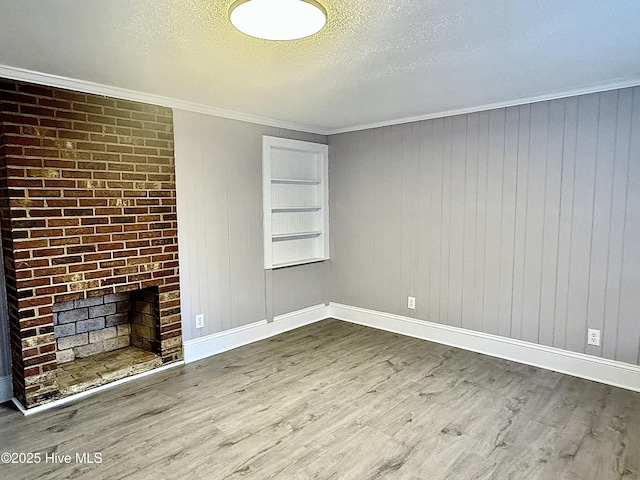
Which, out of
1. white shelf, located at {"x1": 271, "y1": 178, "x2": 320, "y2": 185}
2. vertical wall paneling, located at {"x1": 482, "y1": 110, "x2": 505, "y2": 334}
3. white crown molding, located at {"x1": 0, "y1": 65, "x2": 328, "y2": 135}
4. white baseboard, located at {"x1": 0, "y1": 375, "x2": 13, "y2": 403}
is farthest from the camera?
white shelf, located at {"x1": 271, "y1": 178, "x2": 320, "y2": 185}

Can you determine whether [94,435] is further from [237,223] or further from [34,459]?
[237,223]

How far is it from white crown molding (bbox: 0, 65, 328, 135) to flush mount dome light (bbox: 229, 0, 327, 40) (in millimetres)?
1758

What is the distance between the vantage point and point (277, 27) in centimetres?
178

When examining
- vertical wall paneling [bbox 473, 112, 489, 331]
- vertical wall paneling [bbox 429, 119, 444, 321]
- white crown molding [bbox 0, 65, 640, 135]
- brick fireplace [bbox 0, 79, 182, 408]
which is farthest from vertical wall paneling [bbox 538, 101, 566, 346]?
brick fireplace [bbox 0, 79, 182, 408]

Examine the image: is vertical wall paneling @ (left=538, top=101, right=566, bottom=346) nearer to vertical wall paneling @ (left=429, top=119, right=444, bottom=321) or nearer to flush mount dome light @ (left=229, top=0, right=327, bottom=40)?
vertical wall paneling @ (left=429, top=119, right=444, bottom=321)

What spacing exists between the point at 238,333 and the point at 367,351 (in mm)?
1307

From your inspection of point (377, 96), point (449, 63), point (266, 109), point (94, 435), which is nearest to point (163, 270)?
point (94, 435)

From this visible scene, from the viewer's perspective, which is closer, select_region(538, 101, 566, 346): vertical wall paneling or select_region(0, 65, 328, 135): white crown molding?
select_region(0, 65, 328, 135): white crown molding

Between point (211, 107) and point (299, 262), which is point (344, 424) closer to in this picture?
point (299, 262)

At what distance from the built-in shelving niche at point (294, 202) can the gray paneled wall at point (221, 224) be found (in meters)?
0.10

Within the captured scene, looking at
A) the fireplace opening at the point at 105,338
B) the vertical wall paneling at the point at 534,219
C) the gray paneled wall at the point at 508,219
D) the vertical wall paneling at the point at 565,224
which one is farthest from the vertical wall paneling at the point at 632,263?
the fireplace opening at the point at 105,338

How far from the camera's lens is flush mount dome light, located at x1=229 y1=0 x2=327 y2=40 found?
1618mm

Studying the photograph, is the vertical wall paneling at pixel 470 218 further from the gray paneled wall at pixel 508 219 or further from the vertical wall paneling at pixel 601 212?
the vertical wall paneling at pixel 601 212

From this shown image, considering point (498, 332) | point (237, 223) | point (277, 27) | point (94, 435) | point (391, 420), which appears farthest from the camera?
point (237, 223)
